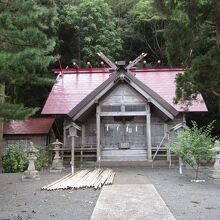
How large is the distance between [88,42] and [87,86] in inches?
296

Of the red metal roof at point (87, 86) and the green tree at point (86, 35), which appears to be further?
the green tree at point (86, 35)

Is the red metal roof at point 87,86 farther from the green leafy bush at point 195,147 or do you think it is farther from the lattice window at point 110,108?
the green leafy bush at point 195,147

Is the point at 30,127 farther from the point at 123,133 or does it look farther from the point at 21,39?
the point at 21,39

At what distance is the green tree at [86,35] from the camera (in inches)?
1197

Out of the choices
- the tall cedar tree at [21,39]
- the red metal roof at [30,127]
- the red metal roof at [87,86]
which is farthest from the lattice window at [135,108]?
the tall cedar tree at [21,39]

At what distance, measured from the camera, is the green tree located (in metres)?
30.4

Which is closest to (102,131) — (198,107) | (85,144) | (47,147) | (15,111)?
(85,144)

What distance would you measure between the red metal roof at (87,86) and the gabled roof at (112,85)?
5.05ft

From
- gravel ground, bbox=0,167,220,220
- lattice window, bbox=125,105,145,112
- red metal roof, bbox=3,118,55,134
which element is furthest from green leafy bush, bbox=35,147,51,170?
gravel ground, bbox=0,167,220,220

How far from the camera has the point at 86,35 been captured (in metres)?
30.8

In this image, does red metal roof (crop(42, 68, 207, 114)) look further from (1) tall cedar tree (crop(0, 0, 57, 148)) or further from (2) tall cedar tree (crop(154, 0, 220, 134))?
(1) tall cedar tree (crop(0, 0, 57, 148))

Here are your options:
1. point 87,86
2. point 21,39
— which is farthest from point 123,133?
point 21,39

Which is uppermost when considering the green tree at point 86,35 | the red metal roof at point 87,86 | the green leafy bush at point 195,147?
the green tree at point 86,35

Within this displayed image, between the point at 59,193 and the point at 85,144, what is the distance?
11.1 meters
